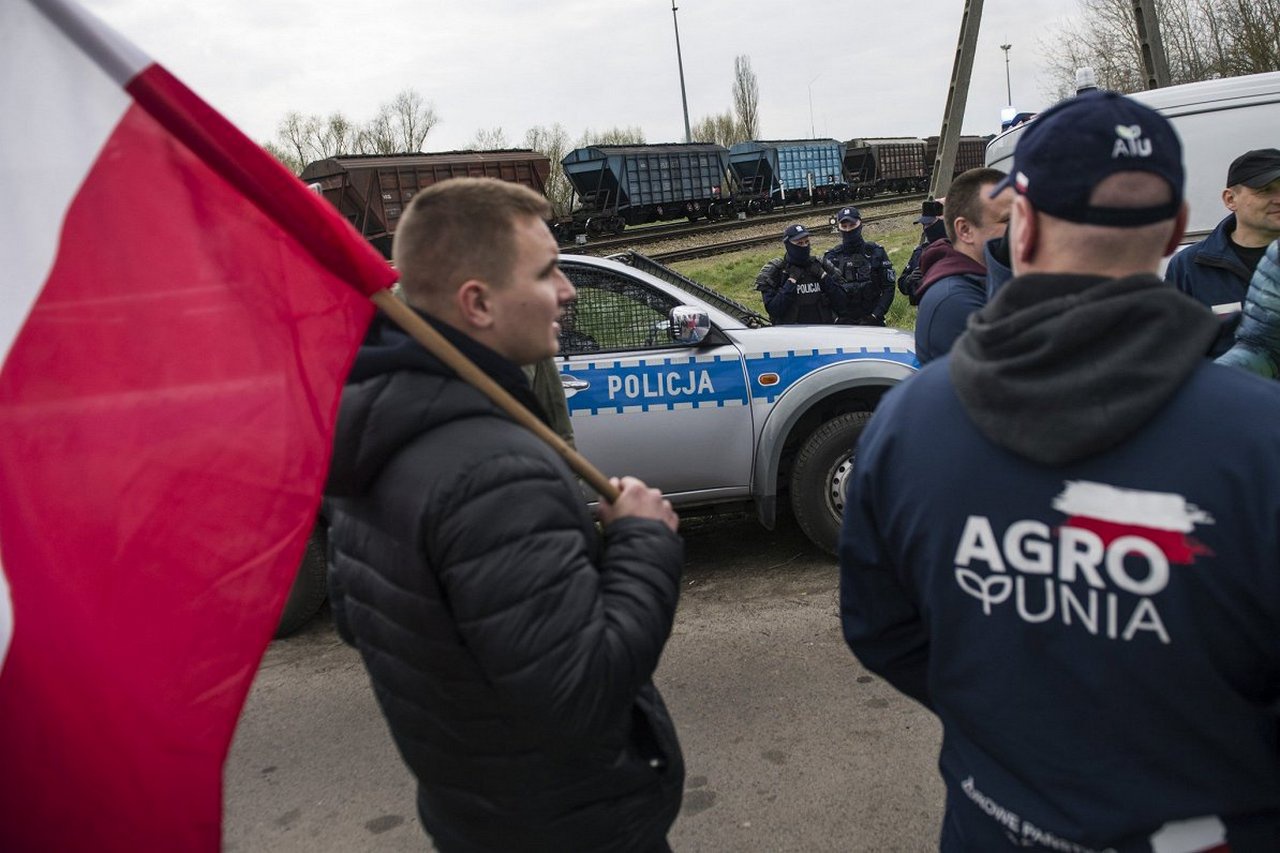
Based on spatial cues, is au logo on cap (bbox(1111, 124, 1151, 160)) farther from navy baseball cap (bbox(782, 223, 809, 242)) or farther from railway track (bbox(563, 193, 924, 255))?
railway track (bbox(563, 193, 924, 255))

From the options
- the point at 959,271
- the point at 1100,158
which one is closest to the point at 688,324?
the point at 959,271

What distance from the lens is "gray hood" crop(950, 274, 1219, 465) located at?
4.18 ft

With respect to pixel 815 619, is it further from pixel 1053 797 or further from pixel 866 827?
pixel 1053 797

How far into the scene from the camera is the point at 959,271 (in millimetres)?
3877

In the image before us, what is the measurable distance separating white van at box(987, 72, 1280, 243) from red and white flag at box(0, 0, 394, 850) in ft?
19.3

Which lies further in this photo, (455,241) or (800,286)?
(800,286)

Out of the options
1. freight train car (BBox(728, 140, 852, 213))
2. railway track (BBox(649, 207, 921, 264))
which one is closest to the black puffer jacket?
railway track (BBox(649, 207, 921, 264))

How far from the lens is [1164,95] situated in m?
6.26

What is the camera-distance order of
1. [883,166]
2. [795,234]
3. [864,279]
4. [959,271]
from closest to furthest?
1. [959,271]
2. [795,234]
3. [864,279]
4. [883,166]

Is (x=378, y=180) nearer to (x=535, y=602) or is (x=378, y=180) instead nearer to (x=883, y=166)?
→ (x=535, y=602)

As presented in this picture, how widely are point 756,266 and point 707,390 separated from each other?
43.4ft

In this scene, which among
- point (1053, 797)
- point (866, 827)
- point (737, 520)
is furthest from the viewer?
point (737, 520)

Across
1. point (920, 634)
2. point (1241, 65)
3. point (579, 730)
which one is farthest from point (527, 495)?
point (1241, 65)

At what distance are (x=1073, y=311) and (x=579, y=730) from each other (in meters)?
0.95
